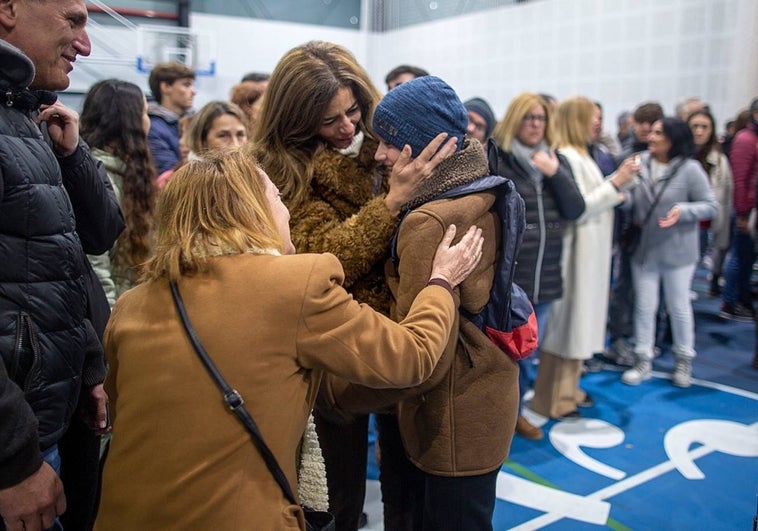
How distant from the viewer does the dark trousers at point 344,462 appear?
1705mm

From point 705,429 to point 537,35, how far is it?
6.24m

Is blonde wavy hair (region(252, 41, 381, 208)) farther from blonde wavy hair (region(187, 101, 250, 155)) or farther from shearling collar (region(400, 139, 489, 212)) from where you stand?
blonde wavy hair (region(187, 101, 250, 155))

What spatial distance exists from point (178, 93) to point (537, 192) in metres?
2.52

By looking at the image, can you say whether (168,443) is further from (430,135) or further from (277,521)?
(430,135)

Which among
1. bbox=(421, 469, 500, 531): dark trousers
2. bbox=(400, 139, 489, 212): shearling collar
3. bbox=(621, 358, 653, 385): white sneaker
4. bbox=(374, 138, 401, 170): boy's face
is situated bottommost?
bbox=(621, 358, 653, 385): white sneaker

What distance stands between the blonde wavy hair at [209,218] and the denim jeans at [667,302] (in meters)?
3.28

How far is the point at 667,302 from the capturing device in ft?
13.0

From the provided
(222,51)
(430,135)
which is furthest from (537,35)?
(430,135)

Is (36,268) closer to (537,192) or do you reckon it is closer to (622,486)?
(537,192)

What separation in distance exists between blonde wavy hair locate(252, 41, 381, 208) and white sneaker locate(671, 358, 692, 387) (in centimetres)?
312

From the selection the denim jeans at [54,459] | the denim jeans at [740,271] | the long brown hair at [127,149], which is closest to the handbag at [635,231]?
the denim jeans at [740,271]

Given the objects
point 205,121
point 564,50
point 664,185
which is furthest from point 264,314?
point 564,50

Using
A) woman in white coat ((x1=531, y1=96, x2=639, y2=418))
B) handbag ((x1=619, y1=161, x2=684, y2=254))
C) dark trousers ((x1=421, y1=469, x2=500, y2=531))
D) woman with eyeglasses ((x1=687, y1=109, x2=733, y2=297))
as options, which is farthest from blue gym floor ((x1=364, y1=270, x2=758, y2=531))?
woman with eyeglasses ((x1=687, y1=109, x2=733, y2=297))

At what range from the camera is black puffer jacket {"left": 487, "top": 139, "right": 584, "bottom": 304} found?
296 centimetres
